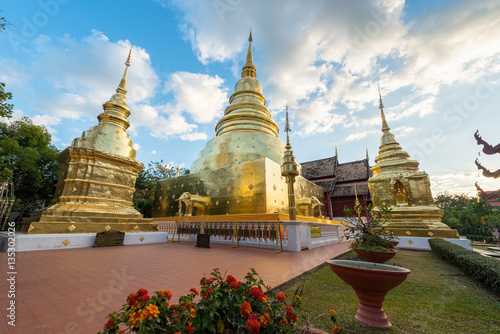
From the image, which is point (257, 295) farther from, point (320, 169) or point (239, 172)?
point (320, 169)

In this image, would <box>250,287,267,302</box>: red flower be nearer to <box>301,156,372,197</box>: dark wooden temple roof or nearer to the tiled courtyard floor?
the tiled courtyard floor

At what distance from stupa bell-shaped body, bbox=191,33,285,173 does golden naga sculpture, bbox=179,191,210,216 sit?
2617mm

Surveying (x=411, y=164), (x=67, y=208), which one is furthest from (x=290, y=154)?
(x=67, y=208)

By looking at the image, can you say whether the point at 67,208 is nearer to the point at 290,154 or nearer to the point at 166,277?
the point at 166,277

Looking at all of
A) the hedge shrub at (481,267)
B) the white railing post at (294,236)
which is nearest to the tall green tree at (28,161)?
the white railing post at (294,236)

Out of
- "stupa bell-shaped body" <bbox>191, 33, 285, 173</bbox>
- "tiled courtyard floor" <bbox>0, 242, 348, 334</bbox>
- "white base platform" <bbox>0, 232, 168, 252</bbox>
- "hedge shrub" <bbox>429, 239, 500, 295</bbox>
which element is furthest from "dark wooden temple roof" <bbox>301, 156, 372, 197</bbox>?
"white base platform" <bbox>0, 232, 168, 252</bbox>

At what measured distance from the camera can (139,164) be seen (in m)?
9.84

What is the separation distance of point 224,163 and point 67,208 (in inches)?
306

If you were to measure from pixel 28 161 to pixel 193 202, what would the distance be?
938 cm

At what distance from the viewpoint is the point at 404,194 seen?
35.0ft

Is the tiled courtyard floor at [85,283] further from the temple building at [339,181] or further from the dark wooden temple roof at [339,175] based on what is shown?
the dark wooden temple roof at [339,175]

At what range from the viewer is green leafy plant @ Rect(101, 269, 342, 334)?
3.59 feet

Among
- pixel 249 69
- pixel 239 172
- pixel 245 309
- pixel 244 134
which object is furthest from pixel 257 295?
pixel 249 69

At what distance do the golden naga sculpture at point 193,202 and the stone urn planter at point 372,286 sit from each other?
9.73 metres
